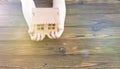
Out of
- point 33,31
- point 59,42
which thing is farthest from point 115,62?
point 33,31

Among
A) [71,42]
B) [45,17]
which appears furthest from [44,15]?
[71,42]

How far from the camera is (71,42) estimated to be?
1103mm

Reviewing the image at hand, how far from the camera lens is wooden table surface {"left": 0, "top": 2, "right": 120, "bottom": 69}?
0.99 meters

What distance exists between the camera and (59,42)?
110cm

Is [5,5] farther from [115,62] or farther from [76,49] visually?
[115,62]

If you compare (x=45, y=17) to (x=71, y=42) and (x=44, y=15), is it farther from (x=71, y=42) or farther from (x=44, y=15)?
(x=71, y=42)

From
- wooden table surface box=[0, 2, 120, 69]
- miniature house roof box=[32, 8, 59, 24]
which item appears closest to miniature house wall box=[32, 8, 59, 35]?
miniature house roof box=[32, 8, 59, 24]

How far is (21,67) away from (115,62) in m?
0.44

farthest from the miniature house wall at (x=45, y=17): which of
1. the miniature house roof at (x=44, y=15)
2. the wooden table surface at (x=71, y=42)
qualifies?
the wooden table surface at (x=71, y=42)

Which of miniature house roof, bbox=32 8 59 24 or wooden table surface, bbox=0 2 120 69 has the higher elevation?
miniature house roof, bbox=32 8 59 24

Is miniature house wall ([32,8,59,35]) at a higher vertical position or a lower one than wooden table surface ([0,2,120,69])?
higher

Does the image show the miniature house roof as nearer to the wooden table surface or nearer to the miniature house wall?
the miniature house wall

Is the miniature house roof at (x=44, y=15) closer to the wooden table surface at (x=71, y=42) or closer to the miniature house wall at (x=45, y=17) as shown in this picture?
the miniature house wall at (x=45, y=17)

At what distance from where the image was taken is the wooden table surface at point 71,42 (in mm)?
989
